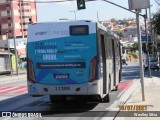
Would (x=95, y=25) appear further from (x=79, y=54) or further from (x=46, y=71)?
(x=46, y=71)

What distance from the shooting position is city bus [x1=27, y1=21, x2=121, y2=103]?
14289 millimetres

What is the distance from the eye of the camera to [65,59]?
47.4 ft

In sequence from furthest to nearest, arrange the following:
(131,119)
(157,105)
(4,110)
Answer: (4,110), (157,105), (131,119)

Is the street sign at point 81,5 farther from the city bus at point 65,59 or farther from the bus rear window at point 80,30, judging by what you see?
the bus rear window at point 80,30

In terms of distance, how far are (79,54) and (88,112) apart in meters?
1.96

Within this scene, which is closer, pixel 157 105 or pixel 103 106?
pixel 157 105

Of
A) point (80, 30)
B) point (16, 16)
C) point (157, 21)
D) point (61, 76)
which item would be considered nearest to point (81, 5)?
point (80, 30)

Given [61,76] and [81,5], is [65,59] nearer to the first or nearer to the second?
[61,76]

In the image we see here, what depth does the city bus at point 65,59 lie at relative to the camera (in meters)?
14.3

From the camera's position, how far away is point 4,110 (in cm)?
1561

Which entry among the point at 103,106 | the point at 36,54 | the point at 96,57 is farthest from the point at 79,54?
the point at 103,106

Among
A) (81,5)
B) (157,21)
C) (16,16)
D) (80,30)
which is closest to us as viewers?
(80,30)

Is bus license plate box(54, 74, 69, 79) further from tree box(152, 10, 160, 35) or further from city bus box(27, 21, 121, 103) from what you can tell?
tree box(152, 10, 160, 35)

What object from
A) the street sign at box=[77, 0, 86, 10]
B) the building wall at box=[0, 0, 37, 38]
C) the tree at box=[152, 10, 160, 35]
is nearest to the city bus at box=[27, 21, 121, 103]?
the street sign at box=[77, 0, 86, 10]
